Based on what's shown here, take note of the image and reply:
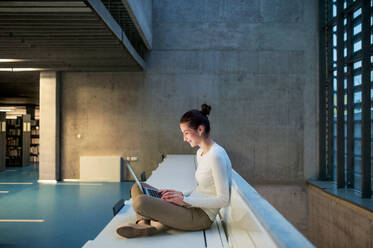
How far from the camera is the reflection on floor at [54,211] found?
4.06 meters

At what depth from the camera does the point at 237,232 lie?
70.0 inches

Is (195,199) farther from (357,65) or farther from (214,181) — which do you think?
(357,65)

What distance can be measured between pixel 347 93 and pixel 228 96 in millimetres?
3214

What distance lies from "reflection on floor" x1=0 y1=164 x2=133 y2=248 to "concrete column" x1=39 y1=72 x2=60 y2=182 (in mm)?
498

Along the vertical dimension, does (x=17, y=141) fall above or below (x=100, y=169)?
above

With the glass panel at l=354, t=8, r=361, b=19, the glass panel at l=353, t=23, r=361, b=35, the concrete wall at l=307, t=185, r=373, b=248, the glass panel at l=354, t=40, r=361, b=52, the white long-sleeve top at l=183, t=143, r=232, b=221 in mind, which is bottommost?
the concrete wall at l=307, t=185, r=373, b=248

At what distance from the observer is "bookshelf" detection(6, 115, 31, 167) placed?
11.8 metres

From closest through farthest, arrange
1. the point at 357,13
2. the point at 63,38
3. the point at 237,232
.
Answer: the point at 237,232
the point at 63,38
the point at 357,13

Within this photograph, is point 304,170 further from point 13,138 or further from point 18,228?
point 13,138

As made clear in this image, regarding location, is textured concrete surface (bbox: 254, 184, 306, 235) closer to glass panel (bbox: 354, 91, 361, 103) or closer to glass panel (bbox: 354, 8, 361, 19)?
glass panel (bbox: 354, 91, 361, 103)

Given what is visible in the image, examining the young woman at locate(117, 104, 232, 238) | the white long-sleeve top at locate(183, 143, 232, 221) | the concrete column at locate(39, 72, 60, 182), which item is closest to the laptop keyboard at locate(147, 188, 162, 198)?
the young woman at locate(117, 104, 232, 238)

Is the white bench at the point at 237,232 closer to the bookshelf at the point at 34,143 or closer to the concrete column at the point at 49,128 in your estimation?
the concrete column at the point at 49,128

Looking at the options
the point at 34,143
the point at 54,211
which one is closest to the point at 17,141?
the point at 34,143

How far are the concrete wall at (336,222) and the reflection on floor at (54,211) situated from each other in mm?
4962
